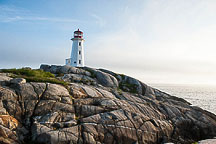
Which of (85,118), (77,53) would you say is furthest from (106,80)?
(77,53)

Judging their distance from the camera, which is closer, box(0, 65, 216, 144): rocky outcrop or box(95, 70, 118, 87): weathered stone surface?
box(0, 65, 216, 144): rocky outcrop

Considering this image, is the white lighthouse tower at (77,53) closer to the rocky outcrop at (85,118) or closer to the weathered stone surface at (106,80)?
the weathered stone surface at (106,80)

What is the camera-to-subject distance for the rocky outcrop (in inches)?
538

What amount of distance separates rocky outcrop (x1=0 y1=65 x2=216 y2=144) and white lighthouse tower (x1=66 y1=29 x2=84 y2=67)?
26.4 m

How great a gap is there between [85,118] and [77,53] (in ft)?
109

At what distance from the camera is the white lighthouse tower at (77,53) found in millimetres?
45969

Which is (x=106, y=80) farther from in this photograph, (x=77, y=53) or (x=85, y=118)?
(x=77, y=53)

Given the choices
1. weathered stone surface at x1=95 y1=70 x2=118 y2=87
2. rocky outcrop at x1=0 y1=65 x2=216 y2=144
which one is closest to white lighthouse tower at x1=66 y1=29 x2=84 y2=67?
weathered stone surface at x1=95 y1=70 x2=118 y2=87

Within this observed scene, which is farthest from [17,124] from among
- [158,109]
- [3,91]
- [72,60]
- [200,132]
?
[72,60]

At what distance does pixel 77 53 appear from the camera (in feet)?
152

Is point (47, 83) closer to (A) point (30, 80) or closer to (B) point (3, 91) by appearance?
(A) point (30, 80)

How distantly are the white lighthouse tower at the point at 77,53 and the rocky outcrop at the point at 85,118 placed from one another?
26.4 meters

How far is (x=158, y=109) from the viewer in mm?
21328

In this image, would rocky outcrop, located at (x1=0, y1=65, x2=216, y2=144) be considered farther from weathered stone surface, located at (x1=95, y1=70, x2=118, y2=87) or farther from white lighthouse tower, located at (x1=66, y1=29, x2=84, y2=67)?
white lighthouse tower, located at (x1=66, y1=29, x2=84, y2=67)
